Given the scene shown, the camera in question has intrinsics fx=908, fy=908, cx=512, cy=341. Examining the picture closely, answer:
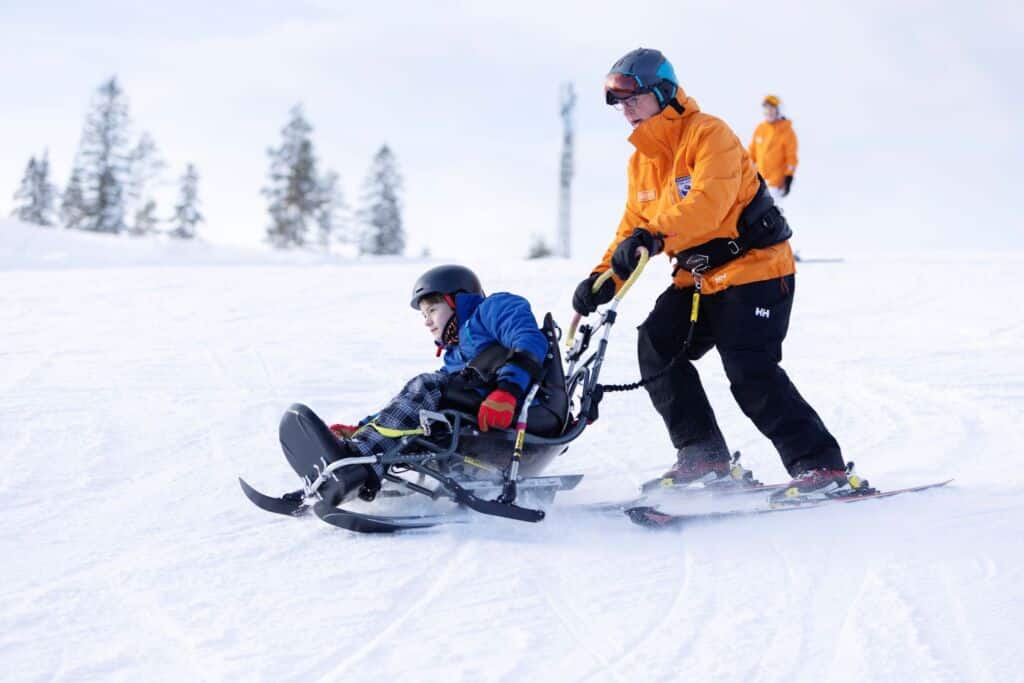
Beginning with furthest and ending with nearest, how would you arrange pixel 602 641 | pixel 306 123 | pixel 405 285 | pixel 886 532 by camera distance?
pixel 306 123 < pixel 405 285 < pixel 886 532 < pixel 602 641

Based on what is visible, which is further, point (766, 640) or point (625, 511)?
point (625, 511)

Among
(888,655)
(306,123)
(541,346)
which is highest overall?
(306,123)

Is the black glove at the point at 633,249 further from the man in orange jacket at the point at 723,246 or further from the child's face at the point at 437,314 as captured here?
the child's face at the point at 437,314

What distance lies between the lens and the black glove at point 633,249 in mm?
3855

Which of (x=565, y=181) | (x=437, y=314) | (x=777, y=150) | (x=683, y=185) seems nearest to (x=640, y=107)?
(x=683, y=185)

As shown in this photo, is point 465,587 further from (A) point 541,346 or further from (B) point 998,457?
(B) point 998,457

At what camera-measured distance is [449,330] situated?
4.18m

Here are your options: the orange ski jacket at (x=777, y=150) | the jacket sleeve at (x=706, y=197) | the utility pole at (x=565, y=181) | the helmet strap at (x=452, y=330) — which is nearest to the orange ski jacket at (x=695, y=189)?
the jacket sleeve at (x=706, y=197)

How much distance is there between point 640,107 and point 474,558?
2.13m

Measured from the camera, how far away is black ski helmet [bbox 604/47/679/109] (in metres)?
4.02

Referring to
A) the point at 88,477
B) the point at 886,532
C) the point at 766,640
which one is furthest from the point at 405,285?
the point at 766,640

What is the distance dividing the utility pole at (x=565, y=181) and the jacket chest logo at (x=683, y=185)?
22417mm

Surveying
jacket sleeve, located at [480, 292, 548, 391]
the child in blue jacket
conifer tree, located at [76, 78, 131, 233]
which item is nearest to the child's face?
the child in blue jacket

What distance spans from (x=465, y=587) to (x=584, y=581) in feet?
1.37
